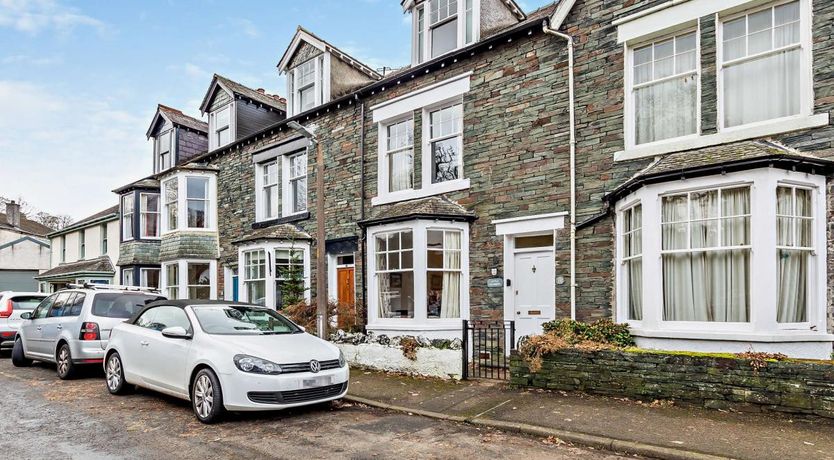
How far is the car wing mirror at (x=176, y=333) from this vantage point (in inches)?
312

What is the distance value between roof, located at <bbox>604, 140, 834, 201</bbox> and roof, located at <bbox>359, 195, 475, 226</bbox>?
3.62 meters

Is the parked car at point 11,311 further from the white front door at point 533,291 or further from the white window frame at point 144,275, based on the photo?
the white front door at point 533,291

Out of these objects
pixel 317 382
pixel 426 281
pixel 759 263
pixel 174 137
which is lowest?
pixel 317 382

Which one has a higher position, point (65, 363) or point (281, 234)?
point (281, 234)

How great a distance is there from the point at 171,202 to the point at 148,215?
343 centimetres

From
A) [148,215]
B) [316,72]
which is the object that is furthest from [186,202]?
[316,72]

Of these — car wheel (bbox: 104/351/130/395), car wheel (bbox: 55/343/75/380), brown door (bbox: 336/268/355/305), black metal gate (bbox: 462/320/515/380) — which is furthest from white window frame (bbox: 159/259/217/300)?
black metal gate (bbox: 462/320/515/380)

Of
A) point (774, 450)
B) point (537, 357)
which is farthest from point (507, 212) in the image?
point (774, 450)

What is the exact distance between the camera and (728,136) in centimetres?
915

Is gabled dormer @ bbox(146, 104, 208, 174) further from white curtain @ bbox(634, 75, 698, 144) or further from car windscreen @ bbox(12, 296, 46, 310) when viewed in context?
white curtain @ bbox(634, 75, 698, 144)

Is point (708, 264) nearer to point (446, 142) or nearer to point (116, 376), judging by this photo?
point (446, 142)

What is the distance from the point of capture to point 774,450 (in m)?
5.91

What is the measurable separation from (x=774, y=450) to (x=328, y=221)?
11.8m

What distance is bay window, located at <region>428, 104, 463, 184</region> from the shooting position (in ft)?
42.7
